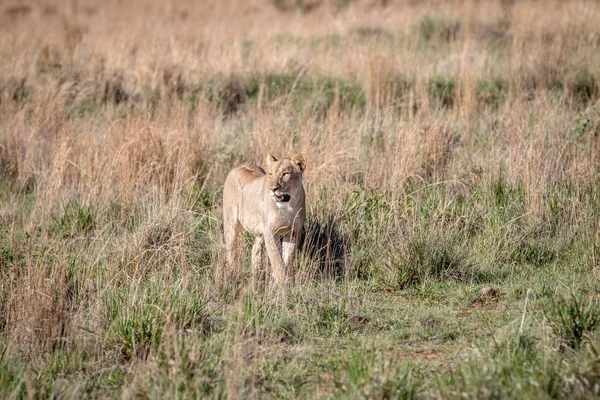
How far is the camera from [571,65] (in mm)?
11094

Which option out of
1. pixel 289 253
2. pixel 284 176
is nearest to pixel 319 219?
pixel 289 253

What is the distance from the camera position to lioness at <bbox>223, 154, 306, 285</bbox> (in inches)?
246

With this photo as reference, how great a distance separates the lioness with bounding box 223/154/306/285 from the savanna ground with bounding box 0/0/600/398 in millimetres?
206

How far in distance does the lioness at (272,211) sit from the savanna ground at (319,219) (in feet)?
0.68

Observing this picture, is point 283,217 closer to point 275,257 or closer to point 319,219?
point 275,257

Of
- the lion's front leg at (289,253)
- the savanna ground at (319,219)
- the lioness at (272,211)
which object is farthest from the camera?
the lion's front leg at (289,253)

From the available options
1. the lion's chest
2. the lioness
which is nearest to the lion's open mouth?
the lioness

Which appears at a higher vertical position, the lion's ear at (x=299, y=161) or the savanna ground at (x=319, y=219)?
the lion's ear at (x=299, y=161)

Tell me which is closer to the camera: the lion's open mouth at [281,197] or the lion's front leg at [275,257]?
the lion's open mouth at [281,197]

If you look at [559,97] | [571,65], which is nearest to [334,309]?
[559,97]

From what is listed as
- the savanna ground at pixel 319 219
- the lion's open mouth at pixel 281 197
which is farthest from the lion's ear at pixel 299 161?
the savanna ground at pixel 319 219

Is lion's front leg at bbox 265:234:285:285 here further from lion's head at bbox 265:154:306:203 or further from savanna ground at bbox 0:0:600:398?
lion's head at bbox 265:154:306:203

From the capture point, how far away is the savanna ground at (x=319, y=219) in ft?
15.2

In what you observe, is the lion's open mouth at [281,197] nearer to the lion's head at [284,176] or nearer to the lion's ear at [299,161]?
the lion's head at [284,176]
